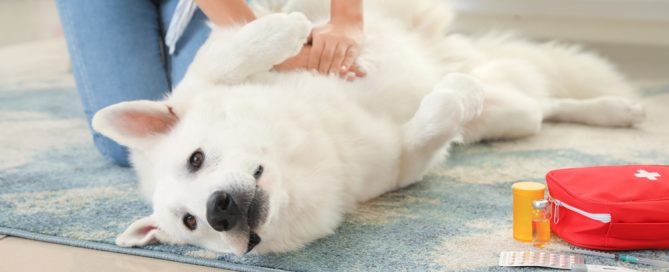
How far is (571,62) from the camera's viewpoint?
127 inches

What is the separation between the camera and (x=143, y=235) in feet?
6.73

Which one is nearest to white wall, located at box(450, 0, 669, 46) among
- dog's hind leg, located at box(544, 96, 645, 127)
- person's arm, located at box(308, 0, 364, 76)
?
dog's hind leg, located at box(544, 96, 645, 127)

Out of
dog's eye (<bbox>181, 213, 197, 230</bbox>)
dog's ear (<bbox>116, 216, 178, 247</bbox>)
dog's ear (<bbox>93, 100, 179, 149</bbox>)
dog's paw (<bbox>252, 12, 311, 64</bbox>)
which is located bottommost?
dog's ear (<bbox>116, 216, 178, 247</bbox>)

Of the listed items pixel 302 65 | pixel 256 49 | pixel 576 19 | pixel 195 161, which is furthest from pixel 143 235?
pixel 576 19

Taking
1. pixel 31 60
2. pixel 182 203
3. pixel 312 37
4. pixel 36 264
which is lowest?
pixel 31 60

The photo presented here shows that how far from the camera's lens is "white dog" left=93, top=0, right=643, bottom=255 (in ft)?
6.05

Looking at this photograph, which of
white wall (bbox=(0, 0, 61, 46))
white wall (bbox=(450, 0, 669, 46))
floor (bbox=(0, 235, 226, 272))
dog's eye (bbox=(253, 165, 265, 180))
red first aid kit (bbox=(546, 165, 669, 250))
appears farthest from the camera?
white wall (bbox=(0, 0, 61, 46))

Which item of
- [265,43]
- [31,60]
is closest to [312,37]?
[265,43]

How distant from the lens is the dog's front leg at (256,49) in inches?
84.7

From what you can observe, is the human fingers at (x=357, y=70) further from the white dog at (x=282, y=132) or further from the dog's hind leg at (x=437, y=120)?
the dog's hind leg at (x=437, y=120)

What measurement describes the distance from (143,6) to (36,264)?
4.64 ft

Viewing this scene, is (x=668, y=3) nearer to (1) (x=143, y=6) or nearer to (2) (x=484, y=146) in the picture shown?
(2) (x=484, y=146)

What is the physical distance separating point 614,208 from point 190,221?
104 centimetres

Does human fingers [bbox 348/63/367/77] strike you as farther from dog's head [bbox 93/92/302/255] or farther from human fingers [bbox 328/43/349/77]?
dog's head [bbox 93/92/302/255]
